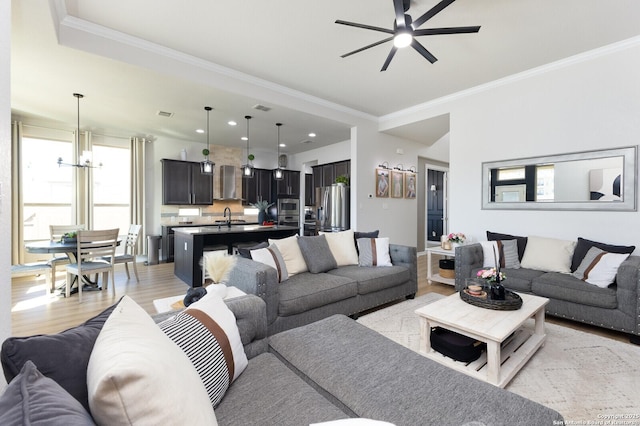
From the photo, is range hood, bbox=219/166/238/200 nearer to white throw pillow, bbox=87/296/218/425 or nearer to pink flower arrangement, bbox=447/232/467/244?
pink flower arrangement, bbox=447/232/467/244

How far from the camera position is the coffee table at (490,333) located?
182cm

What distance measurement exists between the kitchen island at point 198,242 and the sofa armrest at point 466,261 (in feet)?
9.75

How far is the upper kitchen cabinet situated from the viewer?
6.23 metres

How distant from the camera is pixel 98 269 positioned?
3.65m

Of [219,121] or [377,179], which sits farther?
[377,179]

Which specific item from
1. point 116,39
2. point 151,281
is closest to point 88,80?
point 116,39

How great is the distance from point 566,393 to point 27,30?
5.13 meters

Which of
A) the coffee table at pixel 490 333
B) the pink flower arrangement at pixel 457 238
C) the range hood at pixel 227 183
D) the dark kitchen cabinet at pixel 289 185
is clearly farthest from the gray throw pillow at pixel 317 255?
the dark kitchen cabinet at pixel 289 185

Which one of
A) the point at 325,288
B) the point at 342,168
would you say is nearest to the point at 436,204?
the point at 342,168

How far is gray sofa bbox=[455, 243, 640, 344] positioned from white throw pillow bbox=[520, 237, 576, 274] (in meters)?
0.12

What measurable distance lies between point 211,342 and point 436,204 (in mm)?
8169

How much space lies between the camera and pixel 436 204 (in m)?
8.27

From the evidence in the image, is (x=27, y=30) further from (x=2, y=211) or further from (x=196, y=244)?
(x=196, y=244)

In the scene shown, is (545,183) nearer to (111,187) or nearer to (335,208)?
(335,208)
